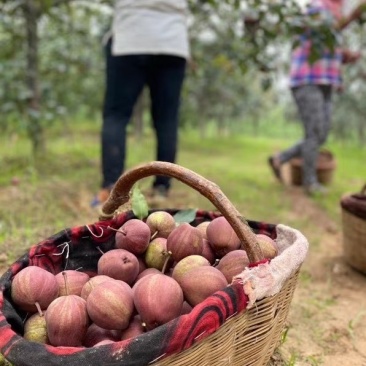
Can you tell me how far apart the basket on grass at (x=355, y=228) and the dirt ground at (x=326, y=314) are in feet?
0.34

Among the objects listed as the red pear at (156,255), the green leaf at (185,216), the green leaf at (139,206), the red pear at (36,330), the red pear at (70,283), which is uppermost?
the green leaf at (139,206)

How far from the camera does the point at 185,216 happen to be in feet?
5.41

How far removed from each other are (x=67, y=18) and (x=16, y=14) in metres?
1.67

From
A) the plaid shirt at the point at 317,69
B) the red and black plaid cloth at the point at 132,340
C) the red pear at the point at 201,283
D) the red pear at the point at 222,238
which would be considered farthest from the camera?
the plaid shirt at the point at 317,69

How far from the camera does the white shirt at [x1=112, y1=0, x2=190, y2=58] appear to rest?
9.66 ft

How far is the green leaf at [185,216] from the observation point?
1.63 m

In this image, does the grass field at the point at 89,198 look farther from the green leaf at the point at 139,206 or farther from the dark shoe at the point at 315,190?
the green leaf at the point at 139,206

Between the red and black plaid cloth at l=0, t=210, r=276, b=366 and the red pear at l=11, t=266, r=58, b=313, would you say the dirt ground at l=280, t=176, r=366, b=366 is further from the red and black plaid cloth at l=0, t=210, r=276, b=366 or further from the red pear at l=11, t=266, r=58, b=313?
the red pear at l=11, t=266, r=58, b=313

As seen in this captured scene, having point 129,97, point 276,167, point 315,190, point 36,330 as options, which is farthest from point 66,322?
point 276,167

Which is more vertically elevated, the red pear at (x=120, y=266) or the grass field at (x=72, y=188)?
the red pear at (x=120, y=266)

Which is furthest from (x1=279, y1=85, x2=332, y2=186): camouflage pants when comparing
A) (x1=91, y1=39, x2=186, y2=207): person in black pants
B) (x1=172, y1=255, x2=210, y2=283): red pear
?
(x1=172, y1=255, x2=210, y2=283): red pear

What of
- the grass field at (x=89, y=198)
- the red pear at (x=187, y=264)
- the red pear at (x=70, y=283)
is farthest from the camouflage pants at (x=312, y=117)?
the red pear at (x=70, y=283)

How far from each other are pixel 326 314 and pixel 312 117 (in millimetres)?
2553

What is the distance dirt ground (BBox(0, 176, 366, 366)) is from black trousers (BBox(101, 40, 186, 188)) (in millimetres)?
420
